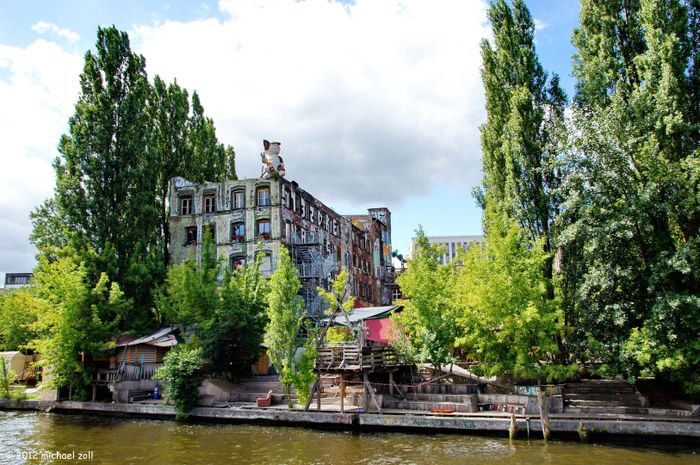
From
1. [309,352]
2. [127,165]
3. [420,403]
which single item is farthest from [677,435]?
[127,165]

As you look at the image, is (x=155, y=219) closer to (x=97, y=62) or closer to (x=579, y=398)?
(x=97, y=62)

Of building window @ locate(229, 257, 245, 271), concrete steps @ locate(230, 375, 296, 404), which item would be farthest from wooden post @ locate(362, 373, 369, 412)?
building window @ locate(229, 257, 245, 271)

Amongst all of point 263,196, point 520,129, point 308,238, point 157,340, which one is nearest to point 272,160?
point 263,196

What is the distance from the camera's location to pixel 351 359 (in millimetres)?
24484

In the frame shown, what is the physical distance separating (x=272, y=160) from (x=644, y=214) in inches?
1037

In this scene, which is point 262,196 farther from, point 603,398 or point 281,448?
point 603,398

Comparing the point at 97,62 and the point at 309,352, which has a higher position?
the point at 97,62

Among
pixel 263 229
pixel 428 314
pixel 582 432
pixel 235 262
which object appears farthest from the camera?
pixel 235 262

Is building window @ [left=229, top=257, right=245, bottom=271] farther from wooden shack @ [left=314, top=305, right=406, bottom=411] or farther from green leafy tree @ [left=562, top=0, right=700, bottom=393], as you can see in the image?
green leafy tree @ [left=562, top=0, right=700, bottom=393]

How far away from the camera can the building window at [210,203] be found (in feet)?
133

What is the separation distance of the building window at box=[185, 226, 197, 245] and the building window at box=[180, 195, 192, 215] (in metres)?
1.28

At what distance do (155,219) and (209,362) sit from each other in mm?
15462

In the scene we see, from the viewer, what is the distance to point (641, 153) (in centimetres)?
2150

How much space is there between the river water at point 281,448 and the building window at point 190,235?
18.1 metres
